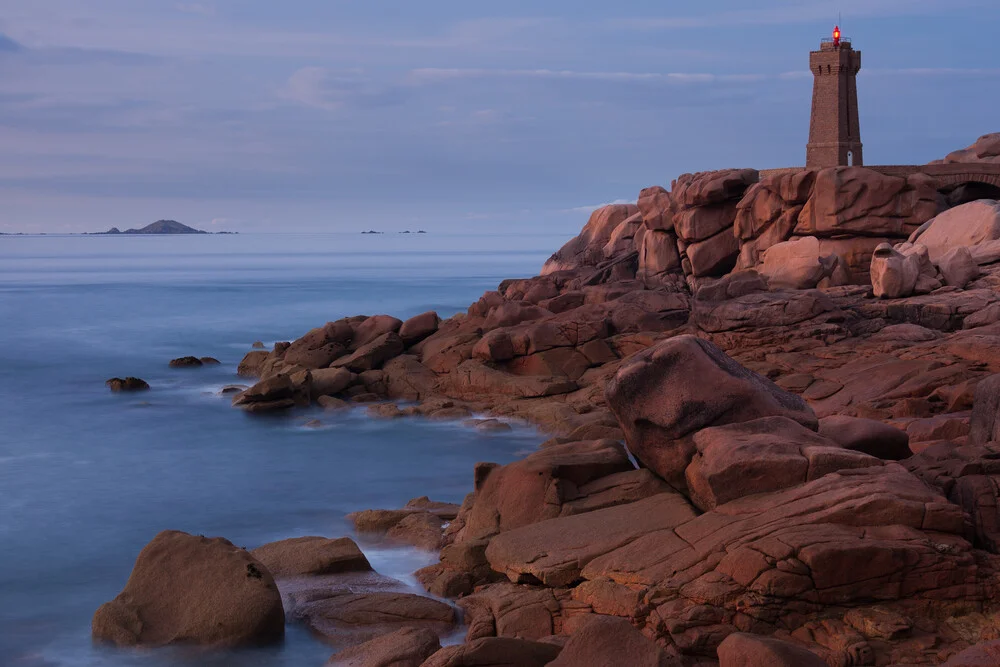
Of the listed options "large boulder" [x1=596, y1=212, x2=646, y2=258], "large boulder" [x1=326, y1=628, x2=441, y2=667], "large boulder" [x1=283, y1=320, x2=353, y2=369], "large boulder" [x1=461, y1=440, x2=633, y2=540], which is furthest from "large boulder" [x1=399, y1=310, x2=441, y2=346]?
"large boulder" [x1=326, y1=628, x2=441, y2=667]

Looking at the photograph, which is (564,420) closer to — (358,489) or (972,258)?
(358,489)

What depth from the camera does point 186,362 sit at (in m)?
34.4

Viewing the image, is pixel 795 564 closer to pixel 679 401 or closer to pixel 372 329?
pixel 679 401

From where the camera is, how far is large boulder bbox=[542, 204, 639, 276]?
4275 cm

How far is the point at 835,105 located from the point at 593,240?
1465 centimetres

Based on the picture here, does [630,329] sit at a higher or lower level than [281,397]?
higher

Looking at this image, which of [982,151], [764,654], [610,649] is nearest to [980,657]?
[764,654]

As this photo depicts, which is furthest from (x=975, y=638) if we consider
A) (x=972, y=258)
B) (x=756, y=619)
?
(x=972, y=258)

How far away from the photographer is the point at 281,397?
2523 centimetres

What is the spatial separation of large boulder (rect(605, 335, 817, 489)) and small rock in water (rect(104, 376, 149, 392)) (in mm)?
22365

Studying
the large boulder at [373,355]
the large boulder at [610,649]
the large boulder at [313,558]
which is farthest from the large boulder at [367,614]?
the large boulder at [373,355]

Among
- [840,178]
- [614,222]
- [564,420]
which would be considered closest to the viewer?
[564,420]

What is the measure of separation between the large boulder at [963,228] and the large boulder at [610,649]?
2041 cm

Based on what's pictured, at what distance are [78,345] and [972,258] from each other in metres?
34.5
